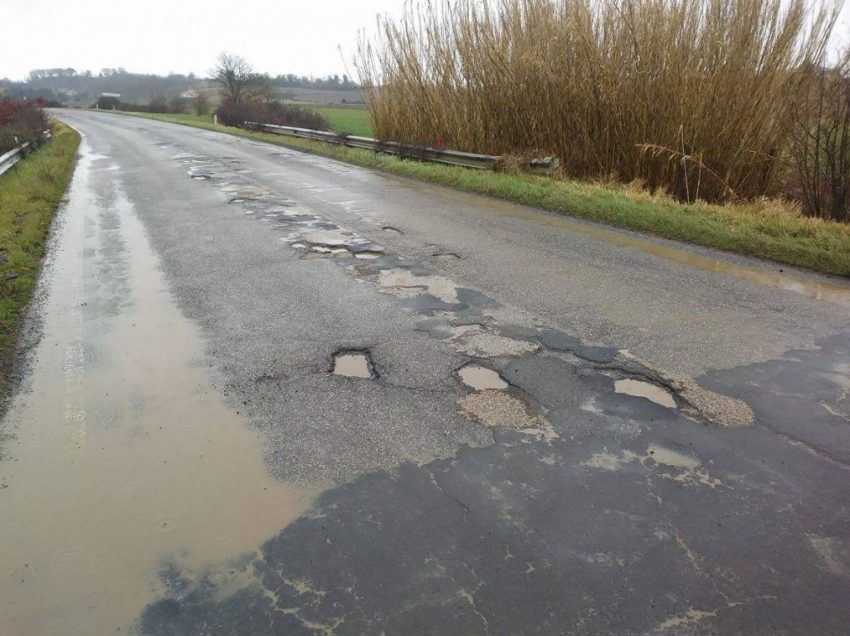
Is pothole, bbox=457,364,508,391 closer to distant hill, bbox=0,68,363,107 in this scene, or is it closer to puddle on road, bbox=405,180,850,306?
puddle on road, bbox=405,180,850,306

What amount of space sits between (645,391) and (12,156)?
17.3 meters

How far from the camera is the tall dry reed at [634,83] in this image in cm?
930

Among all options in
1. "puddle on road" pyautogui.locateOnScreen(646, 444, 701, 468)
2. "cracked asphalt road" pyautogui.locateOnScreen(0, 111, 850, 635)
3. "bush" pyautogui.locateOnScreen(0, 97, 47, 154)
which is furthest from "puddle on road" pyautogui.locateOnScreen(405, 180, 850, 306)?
"bush" pyautogui.locateOnScreen(0, 97, 47, 154)

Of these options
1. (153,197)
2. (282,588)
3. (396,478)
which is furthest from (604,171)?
(282,588)

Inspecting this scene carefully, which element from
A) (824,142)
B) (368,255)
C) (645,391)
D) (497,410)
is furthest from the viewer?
(824,142)

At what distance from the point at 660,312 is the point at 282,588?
12.7 ft

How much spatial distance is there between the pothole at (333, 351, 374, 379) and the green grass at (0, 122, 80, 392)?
2173 mm

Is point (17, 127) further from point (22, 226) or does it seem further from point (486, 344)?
point (486, 344)

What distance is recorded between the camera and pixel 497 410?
3508mm

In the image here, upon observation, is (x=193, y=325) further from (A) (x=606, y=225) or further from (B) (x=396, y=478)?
(A) (x=606, y=225)

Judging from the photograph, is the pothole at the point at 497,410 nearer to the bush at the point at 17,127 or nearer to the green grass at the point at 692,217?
the green grass at the point at 692,217

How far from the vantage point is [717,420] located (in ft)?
11.1

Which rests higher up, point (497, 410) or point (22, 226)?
point (22, 226)

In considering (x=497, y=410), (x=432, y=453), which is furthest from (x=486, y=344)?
(x=432, y=453)
